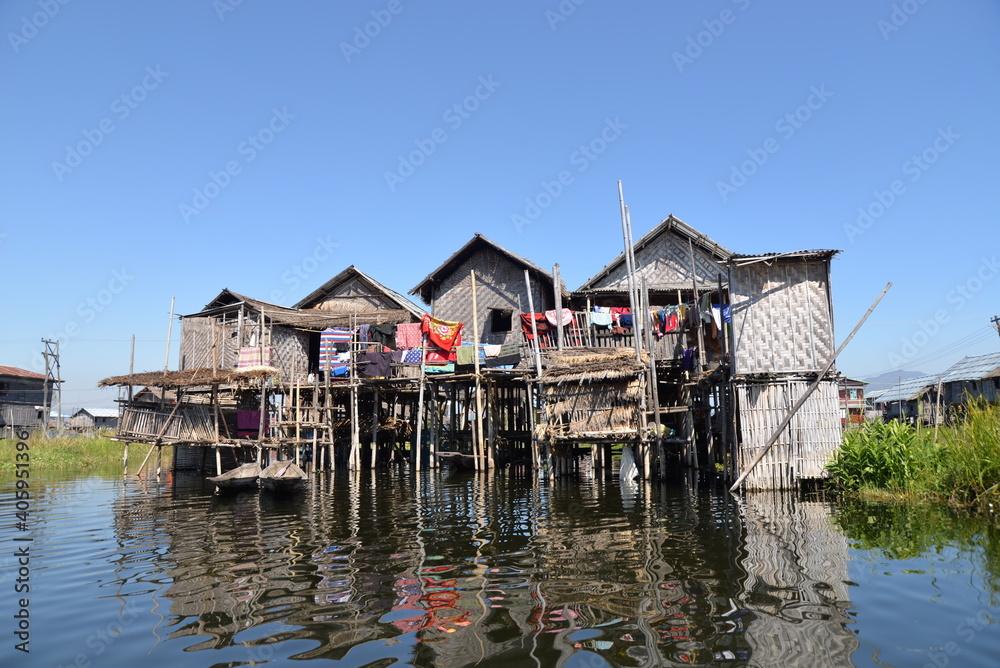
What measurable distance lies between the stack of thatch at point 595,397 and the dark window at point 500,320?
5926mm

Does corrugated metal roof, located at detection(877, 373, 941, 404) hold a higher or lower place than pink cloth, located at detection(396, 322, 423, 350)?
lower

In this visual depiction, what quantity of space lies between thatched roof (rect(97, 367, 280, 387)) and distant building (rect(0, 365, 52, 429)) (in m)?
22.4

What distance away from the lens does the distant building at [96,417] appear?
51.6m

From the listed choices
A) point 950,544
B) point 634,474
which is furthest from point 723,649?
point 634,474

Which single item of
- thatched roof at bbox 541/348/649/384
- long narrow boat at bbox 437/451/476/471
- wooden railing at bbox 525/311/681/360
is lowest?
long narrow boat at bbox 437/451/476/471

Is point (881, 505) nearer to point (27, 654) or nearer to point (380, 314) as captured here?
point (27, 654)

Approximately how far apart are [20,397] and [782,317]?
140 ft

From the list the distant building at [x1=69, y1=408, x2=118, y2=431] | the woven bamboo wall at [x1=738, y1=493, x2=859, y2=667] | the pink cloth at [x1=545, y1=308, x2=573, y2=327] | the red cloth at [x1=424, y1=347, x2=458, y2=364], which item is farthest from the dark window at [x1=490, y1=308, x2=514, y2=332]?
the distant building at [x1=69, y1=408, x2=118, y2=431]

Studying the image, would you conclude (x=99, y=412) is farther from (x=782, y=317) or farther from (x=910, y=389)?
(x=910, y=389)

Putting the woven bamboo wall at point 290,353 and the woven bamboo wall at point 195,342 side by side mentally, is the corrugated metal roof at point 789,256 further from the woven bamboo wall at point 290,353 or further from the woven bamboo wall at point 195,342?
the woven bamboo wall at point 195,342

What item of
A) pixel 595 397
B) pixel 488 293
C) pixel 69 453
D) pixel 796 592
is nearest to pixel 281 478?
pixel 595 397

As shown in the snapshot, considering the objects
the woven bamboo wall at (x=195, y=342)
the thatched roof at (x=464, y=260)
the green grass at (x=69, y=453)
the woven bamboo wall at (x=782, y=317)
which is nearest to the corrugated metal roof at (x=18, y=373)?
the green grass at (x=69, y=453)

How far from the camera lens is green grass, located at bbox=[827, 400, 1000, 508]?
964 cm

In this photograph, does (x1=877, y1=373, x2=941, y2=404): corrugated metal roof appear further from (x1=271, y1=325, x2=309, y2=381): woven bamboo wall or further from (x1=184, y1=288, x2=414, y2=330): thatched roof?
(x1=271, y1=325, x2=309, y2=381): woven bamboo wall
